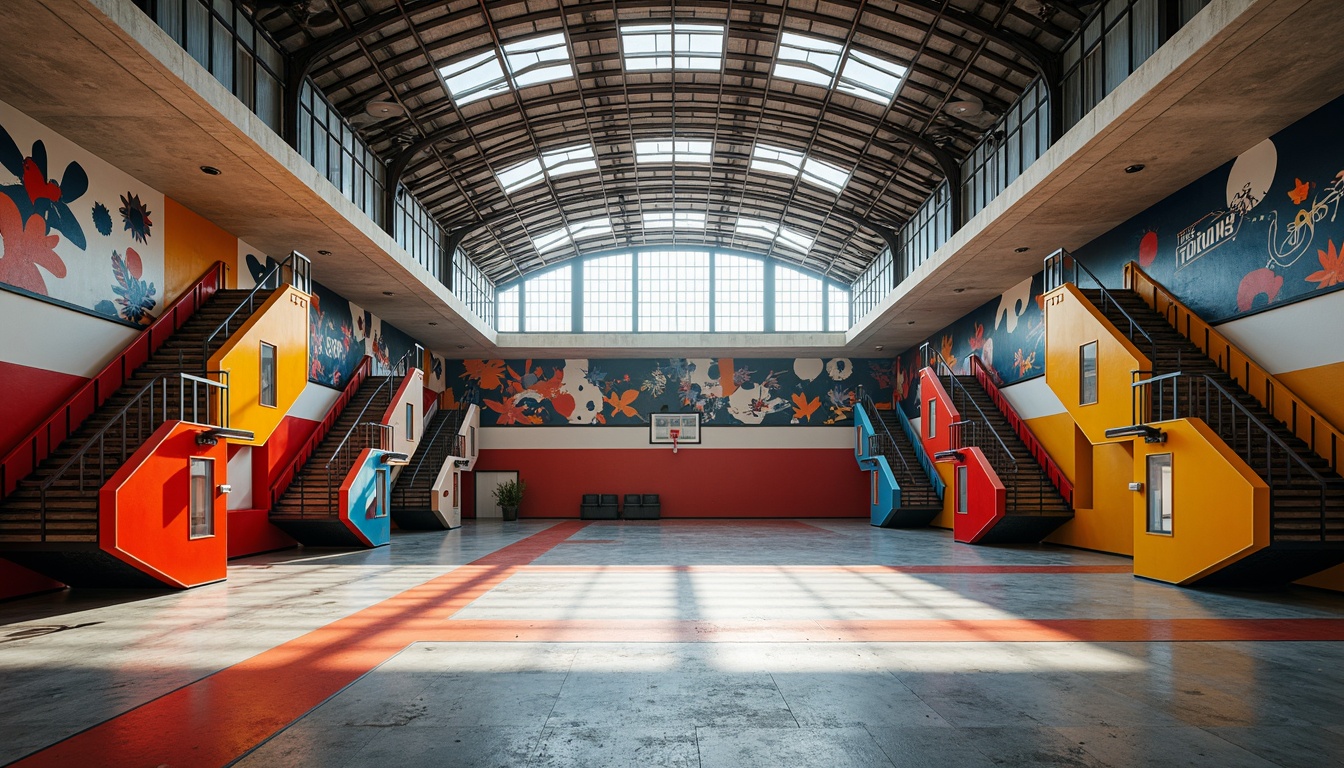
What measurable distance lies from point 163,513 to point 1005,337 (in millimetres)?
20129

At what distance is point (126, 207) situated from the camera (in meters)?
14.6

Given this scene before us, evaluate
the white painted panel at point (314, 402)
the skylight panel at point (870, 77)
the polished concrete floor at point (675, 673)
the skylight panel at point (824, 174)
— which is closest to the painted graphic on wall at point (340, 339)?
the white painted panel at point (314, 402)

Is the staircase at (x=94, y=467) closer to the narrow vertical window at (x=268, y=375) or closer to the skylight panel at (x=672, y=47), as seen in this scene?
the narrow vertical window at (x=268, y=375)

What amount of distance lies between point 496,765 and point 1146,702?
15.4 feet

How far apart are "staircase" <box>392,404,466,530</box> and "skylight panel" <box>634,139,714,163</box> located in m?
11.1

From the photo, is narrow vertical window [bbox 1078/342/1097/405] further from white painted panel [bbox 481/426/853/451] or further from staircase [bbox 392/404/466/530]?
white painted panel [bbox 481/426/853/451]

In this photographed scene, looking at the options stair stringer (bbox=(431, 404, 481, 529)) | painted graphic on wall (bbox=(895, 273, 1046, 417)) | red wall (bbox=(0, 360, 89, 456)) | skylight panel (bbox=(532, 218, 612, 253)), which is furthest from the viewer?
skylight panel (bbox=(532, 218, 612, 253))

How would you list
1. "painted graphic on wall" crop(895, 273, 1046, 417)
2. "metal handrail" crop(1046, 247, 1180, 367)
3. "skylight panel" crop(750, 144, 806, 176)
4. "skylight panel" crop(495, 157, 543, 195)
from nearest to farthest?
"metal handrail" crop(1046, 247, 1180, 367), "painted graphic on wall" crop(895, 273, 1046, 417), "skylight panel" crop(750, 144, 806, 176), "skylight panel" crop(495, 157, 543, 195)

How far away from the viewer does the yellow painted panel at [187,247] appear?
52.0 ft

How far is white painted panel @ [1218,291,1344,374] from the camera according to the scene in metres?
12.3

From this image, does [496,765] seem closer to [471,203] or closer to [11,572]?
[11,572]

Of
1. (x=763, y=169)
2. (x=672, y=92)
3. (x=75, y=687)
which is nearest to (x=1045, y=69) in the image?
(x=672, y=92)

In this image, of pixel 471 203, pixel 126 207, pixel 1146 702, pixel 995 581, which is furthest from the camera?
pixel 471 203

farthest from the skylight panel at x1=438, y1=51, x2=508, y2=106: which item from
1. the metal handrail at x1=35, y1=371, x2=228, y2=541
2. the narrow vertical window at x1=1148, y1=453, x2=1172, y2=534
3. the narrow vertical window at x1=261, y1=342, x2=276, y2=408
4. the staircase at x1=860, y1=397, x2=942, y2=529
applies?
the staircase at x1=860, y1=397, x2=942, y2=529
